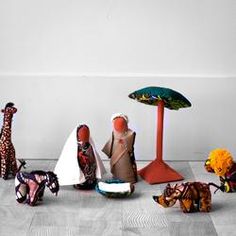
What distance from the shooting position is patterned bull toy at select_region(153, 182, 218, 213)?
3.39 feet

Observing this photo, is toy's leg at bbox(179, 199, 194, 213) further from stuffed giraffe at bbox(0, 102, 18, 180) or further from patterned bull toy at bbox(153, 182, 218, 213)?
stuffed giraffe at bbox(0, 102, 18, 180)

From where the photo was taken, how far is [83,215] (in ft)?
3.38

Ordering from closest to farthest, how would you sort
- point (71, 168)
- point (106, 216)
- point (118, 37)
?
1. point (106, 216)
2. point (71, 168)
3. point (118, 37)

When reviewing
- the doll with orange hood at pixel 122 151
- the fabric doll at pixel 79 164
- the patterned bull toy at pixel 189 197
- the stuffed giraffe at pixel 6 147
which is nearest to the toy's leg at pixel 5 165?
the stuffed giraffe at pixel 6 147

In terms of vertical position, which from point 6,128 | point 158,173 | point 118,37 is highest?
point 118,37

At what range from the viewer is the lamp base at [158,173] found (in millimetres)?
1217

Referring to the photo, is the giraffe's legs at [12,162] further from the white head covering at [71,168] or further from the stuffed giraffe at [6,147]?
the white head covering at [71,168]

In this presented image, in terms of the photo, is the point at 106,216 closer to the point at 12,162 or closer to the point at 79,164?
the point at 79,164

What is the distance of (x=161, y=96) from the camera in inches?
45.8

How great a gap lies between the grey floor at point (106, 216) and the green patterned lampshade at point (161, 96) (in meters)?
0.20

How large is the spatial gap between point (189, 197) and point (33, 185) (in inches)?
12.3

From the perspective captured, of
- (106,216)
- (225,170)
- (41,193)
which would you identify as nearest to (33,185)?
(41,193)

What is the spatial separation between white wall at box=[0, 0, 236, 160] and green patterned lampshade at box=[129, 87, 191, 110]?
0.15 m

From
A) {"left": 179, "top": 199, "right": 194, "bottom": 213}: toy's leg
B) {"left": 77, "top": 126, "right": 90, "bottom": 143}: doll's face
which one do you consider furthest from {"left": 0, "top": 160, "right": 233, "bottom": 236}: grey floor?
{"left": 77, "top": 126, "right": 90, "bottom": 143}: doll's face
